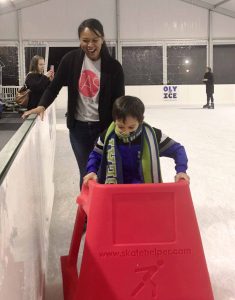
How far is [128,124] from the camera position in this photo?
154 centimetres

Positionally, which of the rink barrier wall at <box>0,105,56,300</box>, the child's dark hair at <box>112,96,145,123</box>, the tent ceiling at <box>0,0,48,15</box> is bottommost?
the rink barrier wall at <box>0,105,56,300</box>

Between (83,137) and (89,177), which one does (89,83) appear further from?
(89,177)

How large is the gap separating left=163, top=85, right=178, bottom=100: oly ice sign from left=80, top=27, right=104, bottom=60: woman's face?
11908 millimetres

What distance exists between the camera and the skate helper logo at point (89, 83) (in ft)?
6.93

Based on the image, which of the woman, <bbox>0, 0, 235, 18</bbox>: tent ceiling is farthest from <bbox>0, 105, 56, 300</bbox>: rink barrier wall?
<bbox>0, 0, 235, 18</bbox>: tent ceiling

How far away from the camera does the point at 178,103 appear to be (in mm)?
13844

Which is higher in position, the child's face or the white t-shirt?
the white t-shirt

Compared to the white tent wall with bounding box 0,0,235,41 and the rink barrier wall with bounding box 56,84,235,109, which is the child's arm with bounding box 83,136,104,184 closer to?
the rink barrier wall with bounding box 56,84,235,109

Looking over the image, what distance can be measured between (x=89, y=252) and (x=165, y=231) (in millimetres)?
224

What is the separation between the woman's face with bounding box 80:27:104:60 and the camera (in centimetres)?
195

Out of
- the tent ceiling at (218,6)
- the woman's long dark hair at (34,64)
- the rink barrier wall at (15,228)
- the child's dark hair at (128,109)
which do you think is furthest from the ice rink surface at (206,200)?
the tent ceiling at (218,6)

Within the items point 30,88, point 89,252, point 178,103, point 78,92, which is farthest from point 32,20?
point 89,252

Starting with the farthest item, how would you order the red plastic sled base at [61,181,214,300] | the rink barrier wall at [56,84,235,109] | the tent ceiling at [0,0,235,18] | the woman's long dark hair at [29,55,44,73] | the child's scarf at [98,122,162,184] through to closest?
the rink barrier wall at [56,84,235,109] → the tent ceiling at [0,0,235,18] → the woman's long dark hair at [29,55,44,73] → the child's scarf at [98,122,162,184] → the red plastic sled base at [61,181,214,300]

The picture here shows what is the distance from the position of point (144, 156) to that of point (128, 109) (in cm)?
20
